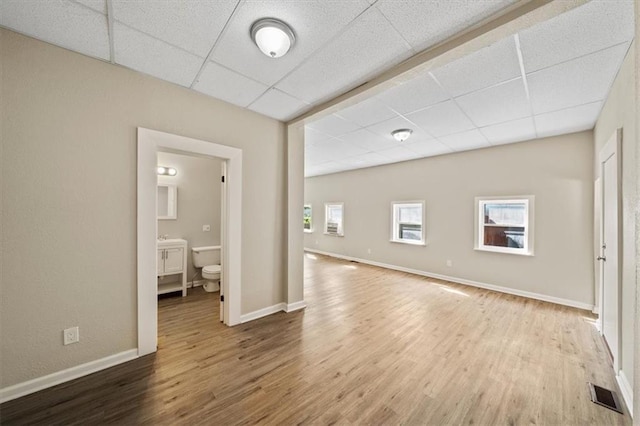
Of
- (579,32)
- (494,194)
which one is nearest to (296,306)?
(579,32)

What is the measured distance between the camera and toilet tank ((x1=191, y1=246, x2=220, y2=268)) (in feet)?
14.3

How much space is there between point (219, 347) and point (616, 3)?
161 inches

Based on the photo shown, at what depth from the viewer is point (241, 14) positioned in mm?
1614

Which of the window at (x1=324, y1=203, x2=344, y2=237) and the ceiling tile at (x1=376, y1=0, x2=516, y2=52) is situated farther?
the window at (x1=324, y1=203, x2=344, y2=237)

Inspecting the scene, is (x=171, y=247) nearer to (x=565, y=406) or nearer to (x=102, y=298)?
(x=102, y=298)

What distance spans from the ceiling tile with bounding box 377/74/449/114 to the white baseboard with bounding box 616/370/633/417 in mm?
2915

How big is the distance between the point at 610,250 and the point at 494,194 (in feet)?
7.64

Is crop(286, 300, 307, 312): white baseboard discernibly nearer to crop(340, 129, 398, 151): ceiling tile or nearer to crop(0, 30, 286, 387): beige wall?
crop(0, 30, 286, 387): beige wall

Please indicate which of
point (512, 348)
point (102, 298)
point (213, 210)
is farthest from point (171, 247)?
point (512, 348)

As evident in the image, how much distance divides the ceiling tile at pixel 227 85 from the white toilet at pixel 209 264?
8.62 ft

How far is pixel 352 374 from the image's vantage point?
2.09 m

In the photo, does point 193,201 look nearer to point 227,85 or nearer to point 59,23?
point 227,85

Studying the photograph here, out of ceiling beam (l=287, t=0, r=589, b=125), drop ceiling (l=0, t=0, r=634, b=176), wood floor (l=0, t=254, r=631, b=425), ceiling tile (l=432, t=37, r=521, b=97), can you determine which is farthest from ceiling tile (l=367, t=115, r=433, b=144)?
wood floor (l=0, t=254, r=631, b=425)

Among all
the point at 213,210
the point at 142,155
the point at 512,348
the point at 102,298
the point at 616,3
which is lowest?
the point at 512,348
